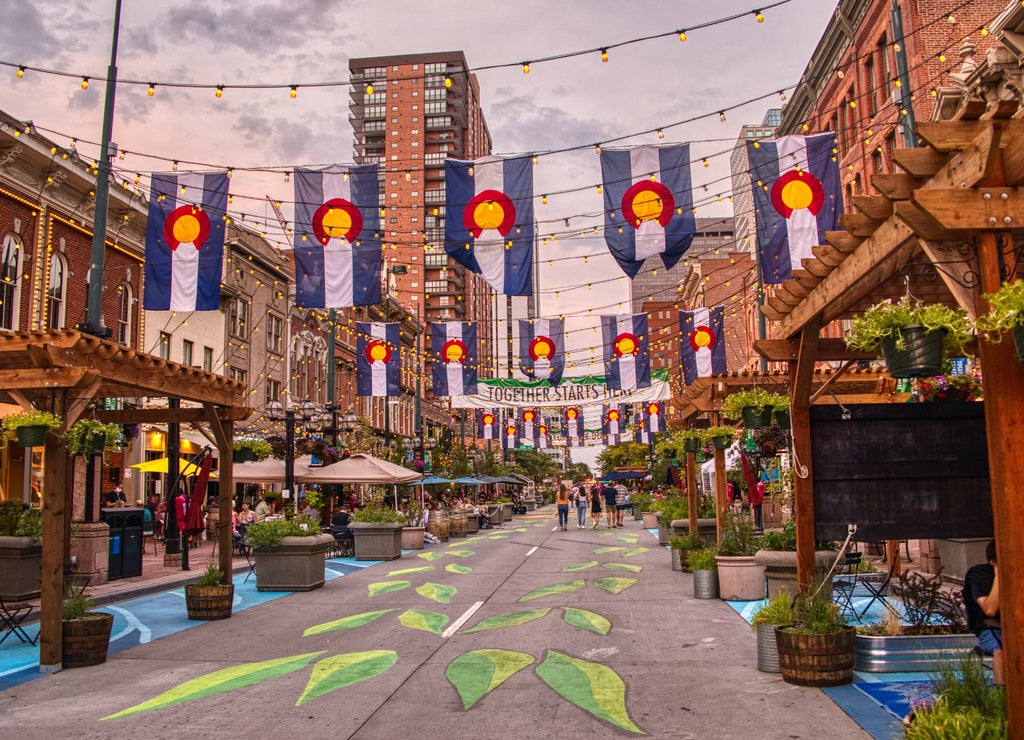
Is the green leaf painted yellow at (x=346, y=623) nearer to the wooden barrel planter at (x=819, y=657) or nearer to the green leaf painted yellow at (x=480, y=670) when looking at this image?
the green leaf painted yellow at (x=480, y=670)

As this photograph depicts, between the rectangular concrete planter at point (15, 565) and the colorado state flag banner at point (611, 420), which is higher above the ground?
the colorado state flag banner at point (611, 420)

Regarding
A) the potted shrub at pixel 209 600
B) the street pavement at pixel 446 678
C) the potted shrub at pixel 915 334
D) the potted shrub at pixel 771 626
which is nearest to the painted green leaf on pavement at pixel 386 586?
the street pavement at pixel 446 678

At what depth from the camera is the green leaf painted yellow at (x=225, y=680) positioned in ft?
26.9

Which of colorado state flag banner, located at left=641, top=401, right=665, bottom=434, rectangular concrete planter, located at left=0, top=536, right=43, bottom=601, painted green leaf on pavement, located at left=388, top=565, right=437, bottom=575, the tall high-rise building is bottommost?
painted green leaf on pavement, located at left=388, top=565, right=437, bottom=575

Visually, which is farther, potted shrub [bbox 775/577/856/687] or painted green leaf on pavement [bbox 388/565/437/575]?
painted green leaf on pavement [bbox 388/565/437/575]

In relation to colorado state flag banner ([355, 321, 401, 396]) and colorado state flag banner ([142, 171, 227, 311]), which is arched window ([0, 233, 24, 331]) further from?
colorado state flag banner ([355, 321, 401, 396])

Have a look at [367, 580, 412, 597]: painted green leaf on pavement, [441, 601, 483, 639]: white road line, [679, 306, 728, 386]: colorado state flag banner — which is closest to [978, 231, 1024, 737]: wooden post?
[441, 601, 483, 639]: white road line

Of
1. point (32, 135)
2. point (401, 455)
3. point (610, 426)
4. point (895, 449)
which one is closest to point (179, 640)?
point (895, 449)

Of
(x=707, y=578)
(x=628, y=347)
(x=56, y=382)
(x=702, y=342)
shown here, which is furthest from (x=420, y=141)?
(x=56, y=382)

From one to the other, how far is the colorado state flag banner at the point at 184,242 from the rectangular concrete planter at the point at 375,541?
820 centimetres

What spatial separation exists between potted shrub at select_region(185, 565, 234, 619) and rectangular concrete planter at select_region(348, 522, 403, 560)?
33.0ft

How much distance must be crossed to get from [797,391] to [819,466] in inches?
30.9

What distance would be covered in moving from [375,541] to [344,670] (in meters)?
14.3

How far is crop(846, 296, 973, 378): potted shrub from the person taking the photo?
19.7ft
